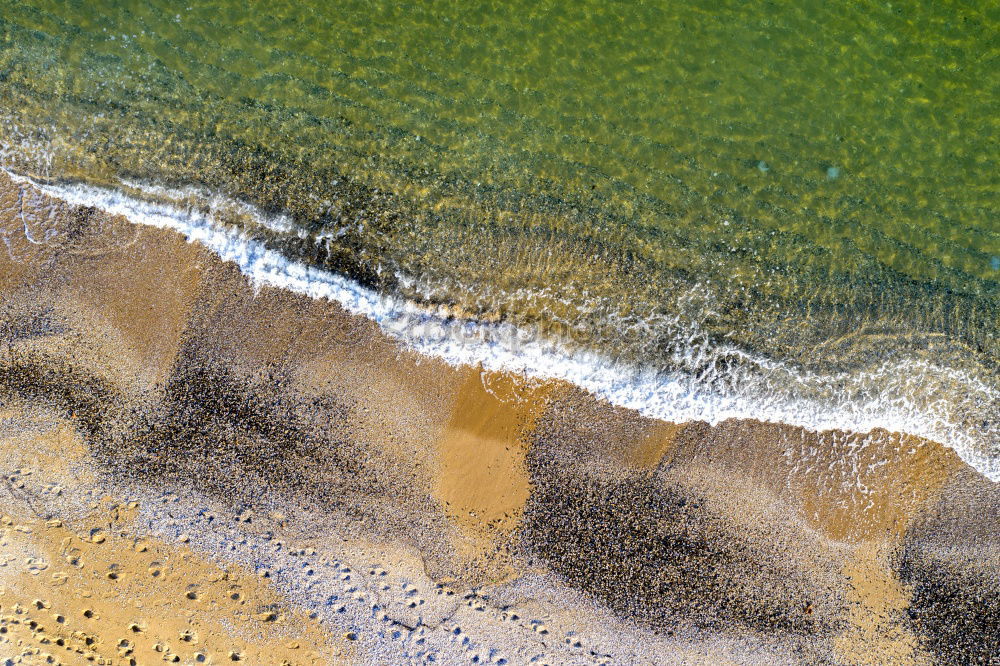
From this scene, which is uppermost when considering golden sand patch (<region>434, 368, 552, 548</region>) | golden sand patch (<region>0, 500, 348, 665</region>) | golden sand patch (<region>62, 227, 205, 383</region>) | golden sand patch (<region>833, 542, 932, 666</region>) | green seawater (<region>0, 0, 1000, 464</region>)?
green seawater (<region>0, 0, 1000, 464</region>)

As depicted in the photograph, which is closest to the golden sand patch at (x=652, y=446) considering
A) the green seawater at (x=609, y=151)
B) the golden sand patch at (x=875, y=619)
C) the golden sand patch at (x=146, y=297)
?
the green seawater at (x=609, y=151)

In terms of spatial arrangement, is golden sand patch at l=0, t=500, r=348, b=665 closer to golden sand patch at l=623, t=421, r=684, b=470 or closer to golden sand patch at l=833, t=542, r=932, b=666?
golden sand patch at l=623, t=421, r=684, b=470

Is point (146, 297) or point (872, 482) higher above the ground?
point (146, 297)

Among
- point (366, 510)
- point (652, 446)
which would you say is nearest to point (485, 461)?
point (366, 510)

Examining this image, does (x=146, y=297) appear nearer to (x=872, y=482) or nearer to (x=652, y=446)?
(x=652, y=446)

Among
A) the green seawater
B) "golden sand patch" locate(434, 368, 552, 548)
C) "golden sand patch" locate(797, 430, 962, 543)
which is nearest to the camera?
"golden sand patch" locate(434, 368, 552, 548)

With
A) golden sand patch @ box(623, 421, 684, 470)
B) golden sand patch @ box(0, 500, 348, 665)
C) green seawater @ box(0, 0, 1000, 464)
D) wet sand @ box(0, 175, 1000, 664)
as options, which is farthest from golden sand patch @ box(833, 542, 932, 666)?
golden sand patch @ box(0, 500, 348, 665)

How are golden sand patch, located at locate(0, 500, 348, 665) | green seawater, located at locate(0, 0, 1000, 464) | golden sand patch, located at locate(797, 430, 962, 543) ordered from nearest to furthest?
golden sand patch, located at locate(0, 500, 348, 665), golden sand patch, located at locate(797, 430, 962, 543), green seawater, located at locate(0, 0, 1000, 464)
